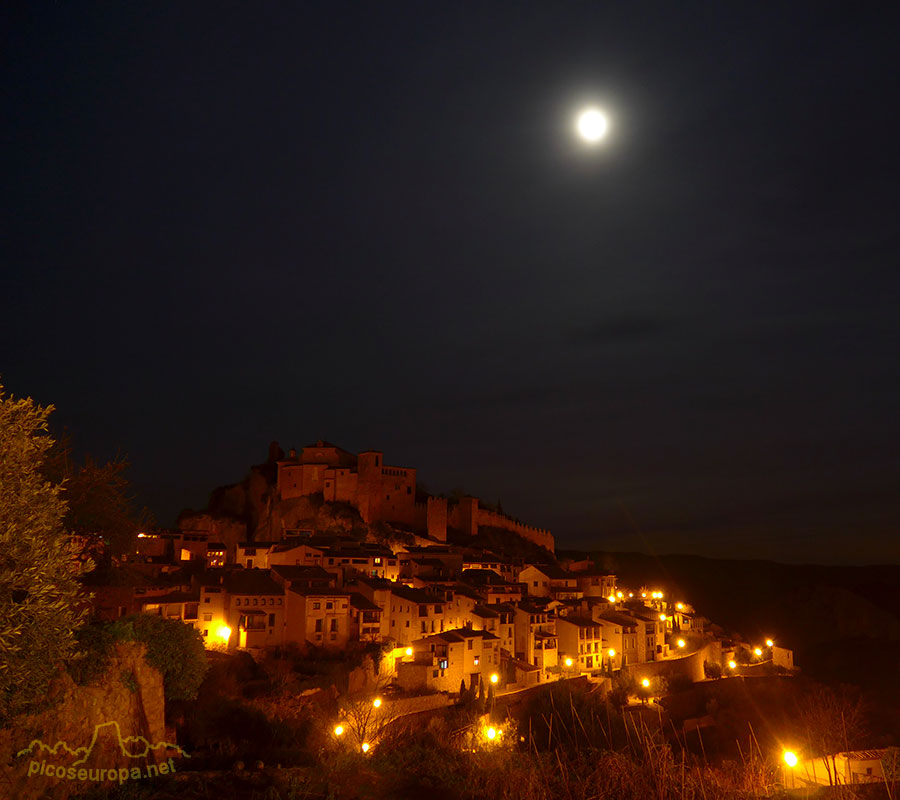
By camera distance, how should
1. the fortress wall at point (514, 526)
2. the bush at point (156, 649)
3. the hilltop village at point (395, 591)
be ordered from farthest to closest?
1. the fortress wall at point (514, 526)
2. the hilltop village at point (395, 591)
3. the bush at point (156, 649)

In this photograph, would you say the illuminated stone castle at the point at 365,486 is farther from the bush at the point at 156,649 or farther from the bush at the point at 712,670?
the bush at the point at 156,649

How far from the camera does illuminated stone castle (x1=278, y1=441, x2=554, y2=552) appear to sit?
2271 inches

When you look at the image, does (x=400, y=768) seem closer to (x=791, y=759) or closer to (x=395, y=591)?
(x=791, y=759)

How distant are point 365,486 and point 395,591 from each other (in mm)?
21884

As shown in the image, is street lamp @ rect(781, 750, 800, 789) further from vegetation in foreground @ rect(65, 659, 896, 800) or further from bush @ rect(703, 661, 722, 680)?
bush @ rect(703, 661, 722, 680)

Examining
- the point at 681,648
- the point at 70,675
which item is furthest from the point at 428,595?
the point at 70,675

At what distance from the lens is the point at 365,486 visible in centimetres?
5791

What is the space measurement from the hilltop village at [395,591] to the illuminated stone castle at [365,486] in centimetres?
12

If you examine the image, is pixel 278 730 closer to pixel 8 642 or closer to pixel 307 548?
pixel 8 642

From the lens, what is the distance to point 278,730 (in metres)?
19.7

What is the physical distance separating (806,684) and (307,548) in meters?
34.3

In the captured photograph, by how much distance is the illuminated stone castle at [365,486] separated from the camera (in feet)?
189

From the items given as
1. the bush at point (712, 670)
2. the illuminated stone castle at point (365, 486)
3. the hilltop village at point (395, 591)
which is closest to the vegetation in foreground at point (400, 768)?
the hilltop village at point (395, 591)

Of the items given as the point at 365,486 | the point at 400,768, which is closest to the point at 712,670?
the point at 365,486
